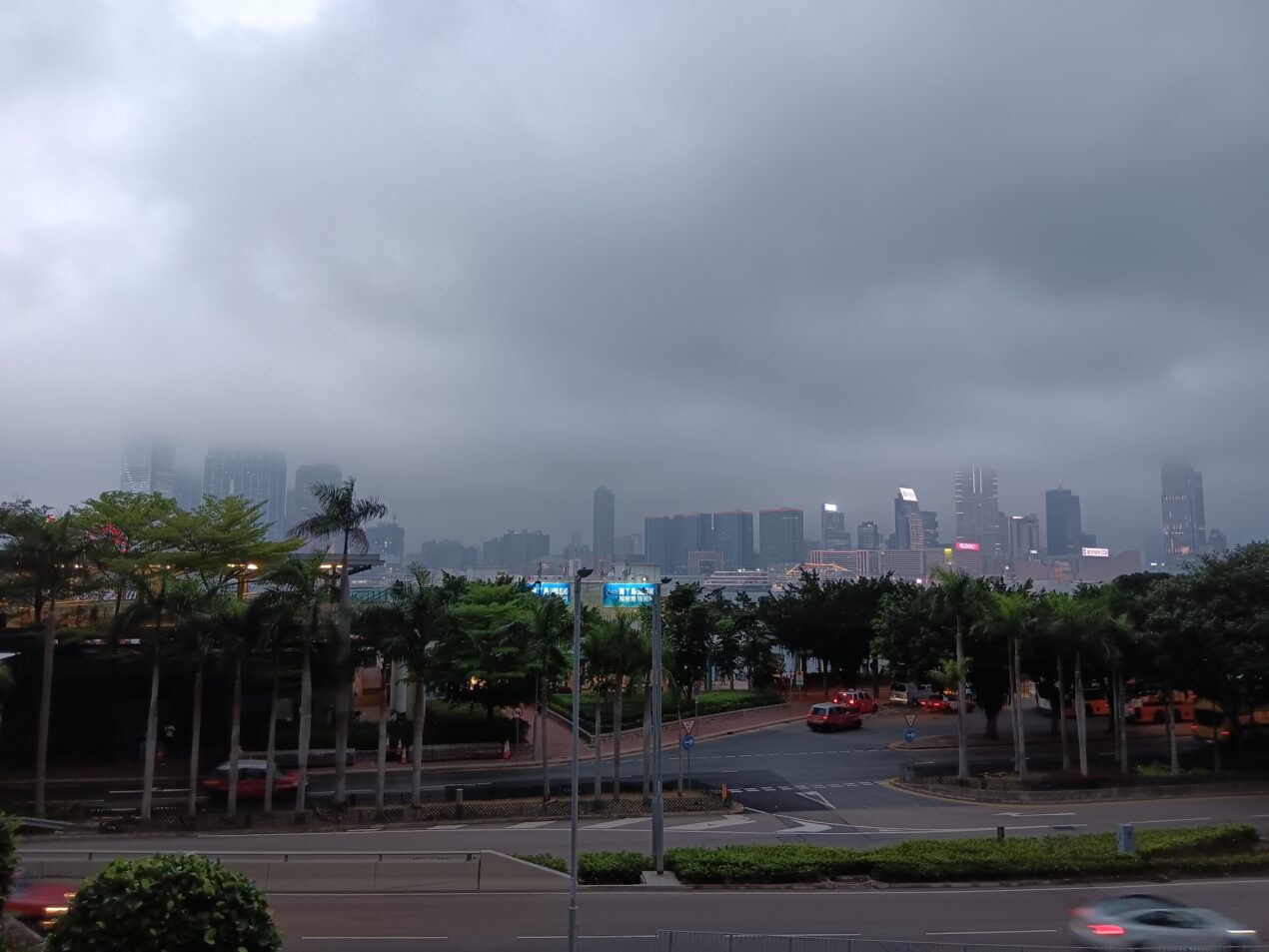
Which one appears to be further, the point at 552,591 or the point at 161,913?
the point at 552,591

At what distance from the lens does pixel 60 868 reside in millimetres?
25453

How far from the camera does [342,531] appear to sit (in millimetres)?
40156

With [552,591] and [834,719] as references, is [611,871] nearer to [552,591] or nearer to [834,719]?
[552,591]

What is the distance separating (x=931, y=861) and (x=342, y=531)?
2499cm

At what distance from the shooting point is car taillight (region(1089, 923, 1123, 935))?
18.5m

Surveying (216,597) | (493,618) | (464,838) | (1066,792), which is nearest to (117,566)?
(216,597)

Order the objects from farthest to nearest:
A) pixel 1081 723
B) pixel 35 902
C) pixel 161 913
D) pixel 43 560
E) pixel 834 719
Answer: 1. pixel 834 719
2. pixel 1081 723
3. pixel 43 560
4. pixel 35 902
5. pixel 161 913

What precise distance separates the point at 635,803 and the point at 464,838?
30.0ft

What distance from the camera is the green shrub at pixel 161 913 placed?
1086cm

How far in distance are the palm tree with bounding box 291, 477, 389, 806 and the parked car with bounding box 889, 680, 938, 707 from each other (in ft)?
171

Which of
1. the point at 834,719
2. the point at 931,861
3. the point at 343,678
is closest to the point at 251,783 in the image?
the point at 343,678

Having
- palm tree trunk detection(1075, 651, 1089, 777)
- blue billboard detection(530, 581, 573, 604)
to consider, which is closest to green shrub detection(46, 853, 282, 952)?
blue billboard detection(530, 581, 573, 604)

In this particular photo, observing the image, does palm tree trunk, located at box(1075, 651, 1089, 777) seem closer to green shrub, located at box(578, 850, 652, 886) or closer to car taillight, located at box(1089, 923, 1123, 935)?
green shrub, located at box(578, 850, 652, 886)

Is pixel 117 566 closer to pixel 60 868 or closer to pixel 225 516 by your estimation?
pixel 225 516
